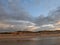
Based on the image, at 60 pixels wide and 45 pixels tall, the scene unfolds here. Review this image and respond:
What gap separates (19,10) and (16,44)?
0.28 meters

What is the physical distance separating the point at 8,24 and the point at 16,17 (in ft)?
0.29

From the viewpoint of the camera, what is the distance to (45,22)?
4.23 ft

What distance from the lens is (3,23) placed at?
4.09 ft

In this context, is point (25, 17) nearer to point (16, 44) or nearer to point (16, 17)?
point (16, 17)

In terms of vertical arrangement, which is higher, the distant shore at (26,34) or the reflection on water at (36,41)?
the distant shore at (26,34)

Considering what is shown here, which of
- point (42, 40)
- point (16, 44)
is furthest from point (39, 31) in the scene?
point (16, 44)

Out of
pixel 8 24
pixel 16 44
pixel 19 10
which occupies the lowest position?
pixel 16 44

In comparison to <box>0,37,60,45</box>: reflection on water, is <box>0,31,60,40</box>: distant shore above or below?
above

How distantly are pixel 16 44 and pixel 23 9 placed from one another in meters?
0.30

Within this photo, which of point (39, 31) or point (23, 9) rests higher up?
point (23, 9)

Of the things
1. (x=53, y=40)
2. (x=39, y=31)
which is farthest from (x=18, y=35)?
(x=53, y=40)

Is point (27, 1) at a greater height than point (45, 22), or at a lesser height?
greater

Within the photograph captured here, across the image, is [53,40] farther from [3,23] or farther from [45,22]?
[3,23]

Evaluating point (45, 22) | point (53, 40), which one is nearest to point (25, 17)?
point (45, 22)
